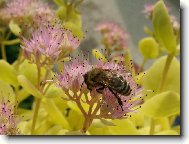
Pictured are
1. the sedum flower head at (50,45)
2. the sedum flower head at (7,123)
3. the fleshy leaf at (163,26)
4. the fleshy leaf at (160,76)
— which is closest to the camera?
the sedum flower head at (7,123)

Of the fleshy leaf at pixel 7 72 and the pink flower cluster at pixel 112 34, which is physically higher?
the pink flower cluster at pixel 112 34

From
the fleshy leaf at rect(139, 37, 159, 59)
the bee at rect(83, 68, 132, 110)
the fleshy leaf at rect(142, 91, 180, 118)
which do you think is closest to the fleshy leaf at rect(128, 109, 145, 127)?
the fleshy leaf at rect(142, 91, 180, 118)

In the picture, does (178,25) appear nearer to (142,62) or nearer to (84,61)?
(142,62)

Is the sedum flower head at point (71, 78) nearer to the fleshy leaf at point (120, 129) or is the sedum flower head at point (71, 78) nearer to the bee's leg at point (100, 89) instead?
the bee's leg at point (100, 89)

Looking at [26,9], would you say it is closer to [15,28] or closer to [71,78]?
[15,28]

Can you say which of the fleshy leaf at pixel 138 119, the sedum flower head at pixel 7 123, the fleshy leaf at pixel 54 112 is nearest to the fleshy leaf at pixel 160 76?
the fleshy leaf at pixel 138 119

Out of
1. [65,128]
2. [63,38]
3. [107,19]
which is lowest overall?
[65,128]

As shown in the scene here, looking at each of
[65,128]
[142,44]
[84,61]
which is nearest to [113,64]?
[84,61]
